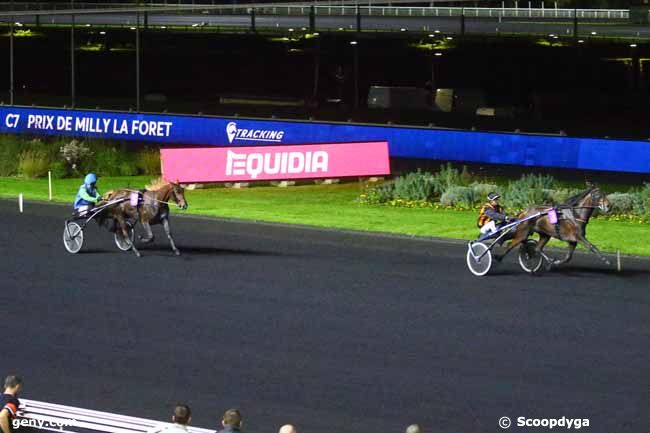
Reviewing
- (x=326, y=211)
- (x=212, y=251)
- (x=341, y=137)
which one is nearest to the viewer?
(x=212, y=251)

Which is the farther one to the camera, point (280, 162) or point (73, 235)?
point (280, 162)

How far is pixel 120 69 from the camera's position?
203 feet

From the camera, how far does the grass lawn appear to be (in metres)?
24.2

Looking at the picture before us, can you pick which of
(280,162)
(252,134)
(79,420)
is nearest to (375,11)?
(252,134)

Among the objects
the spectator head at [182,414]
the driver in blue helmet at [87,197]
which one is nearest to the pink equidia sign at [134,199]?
the driver in blue helmet at [87,197]

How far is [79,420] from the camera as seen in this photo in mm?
12391

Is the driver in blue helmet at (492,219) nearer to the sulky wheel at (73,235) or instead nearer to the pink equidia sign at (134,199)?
the pink equidia sign at (134,199)

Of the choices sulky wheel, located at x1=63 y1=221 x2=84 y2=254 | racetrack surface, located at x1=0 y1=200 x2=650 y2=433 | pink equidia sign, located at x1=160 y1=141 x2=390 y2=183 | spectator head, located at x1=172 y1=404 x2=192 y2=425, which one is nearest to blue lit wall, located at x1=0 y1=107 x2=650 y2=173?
pink equidia sign, located at x1=160 y1=141 x2=390 y2=183

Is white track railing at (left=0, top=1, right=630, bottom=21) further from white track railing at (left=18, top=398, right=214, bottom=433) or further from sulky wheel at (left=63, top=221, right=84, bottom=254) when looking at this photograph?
white track railing at (left=18, top=398, right=214, bottom=433)

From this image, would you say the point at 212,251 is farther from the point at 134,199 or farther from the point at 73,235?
the point at 73,235

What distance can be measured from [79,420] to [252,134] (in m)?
22.6

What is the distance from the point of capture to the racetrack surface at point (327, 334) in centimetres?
1285

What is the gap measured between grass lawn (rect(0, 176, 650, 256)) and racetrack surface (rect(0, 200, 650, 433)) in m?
1.42

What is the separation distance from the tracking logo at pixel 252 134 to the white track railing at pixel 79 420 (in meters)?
21.7
